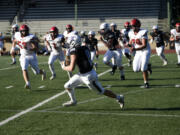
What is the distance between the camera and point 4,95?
28.2ft

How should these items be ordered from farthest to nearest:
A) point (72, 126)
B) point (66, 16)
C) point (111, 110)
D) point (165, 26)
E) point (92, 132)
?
1. point (66, 16)
2. point (165, 26)
3. point (111, 110)
4. point (72, 126)
5. point (92, 132)

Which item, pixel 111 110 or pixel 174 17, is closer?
pixel 111 110

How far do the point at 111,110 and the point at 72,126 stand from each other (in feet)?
4.52

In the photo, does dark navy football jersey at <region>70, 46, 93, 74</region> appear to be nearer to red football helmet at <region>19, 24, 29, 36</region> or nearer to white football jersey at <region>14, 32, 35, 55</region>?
red football helmet at <region>19, 24, 29, 36</region>

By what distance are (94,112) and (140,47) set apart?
343cm

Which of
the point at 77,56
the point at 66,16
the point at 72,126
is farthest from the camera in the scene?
the point at 66,16

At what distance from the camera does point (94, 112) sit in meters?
6.61

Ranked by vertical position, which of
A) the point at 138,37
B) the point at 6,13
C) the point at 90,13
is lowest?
the point at 138,37

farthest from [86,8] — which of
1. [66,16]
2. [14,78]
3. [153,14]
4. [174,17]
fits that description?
[14,78]

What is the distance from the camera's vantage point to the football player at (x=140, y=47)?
944cm

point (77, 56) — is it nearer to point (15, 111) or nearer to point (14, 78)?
point (15, 111)

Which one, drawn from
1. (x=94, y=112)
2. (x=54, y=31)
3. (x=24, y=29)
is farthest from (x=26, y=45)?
(x=94, y=112)

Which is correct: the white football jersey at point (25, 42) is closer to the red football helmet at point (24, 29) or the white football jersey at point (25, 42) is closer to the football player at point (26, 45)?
the football player at point (26, 45)

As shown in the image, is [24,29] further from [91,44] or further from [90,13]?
[90,13]
